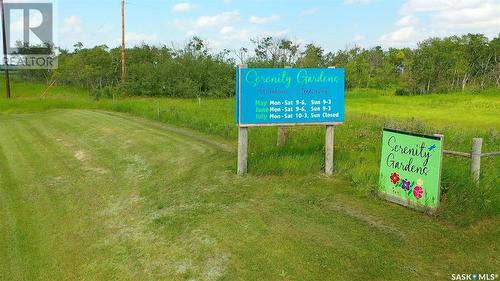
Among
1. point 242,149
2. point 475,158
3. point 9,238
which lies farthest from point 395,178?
point 9,238

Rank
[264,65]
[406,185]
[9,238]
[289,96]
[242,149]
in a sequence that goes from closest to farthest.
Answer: [9,238] → [406,185] → [289,96] → [242,149] → [264,65]

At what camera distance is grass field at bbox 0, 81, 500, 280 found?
4.63 metres

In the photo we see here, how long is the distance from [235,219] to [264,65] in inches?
1509

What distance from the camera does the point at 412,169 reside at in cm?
592

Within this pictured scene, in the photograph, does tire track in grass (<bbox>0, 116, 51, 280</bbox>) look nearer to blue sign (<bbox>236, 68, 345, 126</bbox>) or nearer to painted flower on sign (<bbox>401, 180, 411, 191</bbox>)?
blue sign (<bbox>236, 68, 345, 126</bbox>)

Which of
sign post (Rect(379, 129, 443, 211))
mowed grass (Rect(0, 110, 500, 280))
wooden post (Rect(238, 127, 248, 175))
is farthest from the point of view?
wooden post (Rect(238, 127, 248, 175))

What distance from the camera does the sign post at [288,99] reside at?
7250mm

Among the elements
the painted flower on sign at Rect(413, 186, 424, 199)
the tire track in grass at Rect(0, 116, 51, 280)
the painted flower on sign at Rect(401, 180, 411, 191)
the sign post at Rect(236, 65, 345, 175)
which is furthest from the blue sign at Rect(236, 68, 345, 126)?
the tire track in grass at Rect(0, 116, 51, 280)

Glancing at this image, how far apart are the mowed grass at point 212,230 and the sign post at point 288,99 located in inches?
34.6

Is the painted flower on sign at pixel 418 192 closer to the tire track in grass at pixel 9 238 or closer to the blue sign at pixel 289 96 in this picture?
the blue sign at pixel 289 96

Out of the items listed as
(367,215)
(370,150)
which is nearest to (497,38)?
(370,150)

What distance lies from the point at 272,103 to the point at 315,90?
77 centimetres

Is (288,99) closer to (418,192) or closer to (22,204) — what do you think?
(418,192)

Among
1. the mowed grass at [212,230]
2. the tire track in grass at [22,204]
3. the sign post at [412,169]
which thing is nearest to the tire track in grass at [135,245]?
the mowed grass at [212,230]
